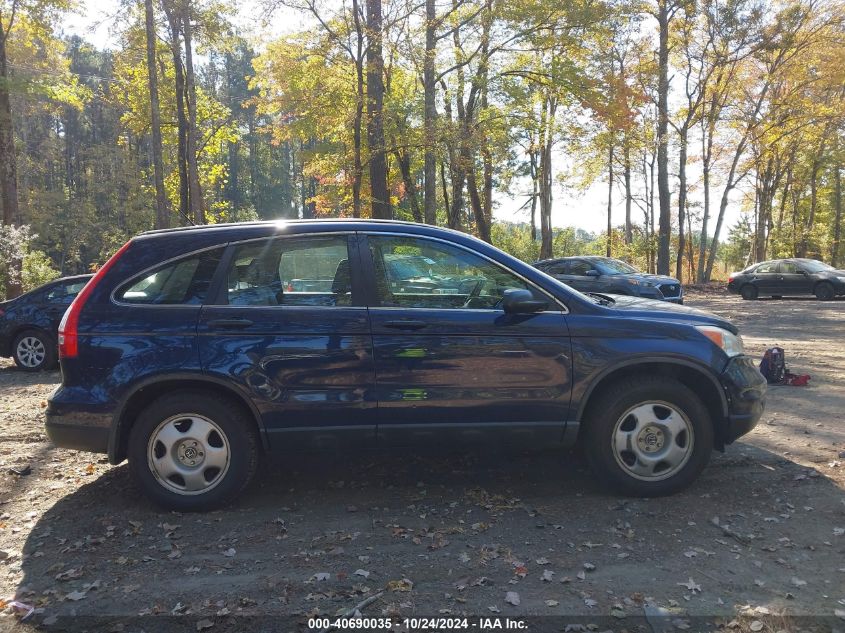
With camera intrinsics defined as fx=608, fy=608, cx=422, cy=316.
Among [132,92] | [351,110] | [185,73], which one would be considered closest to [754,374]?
[351,110]

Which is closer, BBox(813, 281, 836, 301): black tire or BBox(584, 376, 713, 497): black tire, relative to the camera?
BBox(584, 376, 713, 497): black tire

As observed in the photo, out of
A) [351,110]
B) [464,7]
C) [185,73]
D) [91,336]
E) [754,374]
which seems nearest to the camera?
[91,336]

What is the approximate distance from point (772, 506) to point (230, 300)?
3.88 metres

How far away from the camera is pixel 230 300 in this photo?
4.10m

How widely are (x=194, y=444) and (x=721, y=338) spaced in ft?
12.1

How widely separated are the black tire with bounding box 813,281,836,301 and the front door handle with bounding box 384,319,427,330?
21.6 meters

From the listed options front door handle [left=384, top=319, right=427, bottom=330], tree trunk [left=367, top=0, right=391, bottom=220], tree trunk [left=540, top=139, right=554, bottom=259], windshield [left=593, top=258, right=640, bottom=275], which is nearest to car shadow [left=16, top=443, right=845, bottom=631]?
front door handle [left=384, top=319, right=427, bottom=330]

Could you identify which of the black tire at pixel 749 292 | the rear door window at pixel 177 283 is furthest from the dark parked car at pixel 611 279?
the rear door window at pixel 177 283

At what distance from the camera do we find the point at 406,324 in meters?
4.01

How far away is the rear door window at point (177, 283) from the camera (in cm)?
411

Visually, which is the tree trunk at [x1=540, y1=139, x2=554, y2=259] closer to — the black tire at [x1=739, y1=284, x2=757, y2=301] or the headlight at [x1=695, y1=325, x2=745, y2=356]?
the black tire at [x1=739, y1=284, x2=757, y2=301]

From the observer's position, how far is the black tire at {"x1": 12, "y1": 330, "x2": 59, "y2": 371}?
9875 mm

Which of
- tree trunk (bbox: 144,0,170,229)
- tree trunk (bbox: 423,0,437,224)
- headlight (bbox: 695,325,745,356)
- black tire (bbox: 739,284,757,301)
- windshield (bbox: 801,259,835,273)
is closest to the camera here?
headlight (bbox: 695,325,745,356)

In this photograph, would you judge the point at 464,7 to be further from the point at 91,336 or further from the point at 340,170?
the point at 91,336
